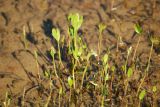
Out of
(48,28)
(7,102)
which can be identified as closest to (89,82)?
(7,102)

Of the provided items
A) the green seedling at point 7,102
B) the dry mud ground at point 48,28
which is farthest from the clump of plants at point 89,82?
the dry mud ground at point 48,28

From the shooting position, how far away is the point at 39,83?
246 cm

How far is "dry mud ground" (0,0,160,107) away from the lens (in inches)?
99.0

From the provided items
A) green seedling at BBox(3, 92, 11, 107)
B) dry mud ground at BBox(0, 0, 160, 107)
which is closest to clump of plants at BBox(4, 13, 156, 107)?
green seedling at BBox(3, 92, 11, 107)

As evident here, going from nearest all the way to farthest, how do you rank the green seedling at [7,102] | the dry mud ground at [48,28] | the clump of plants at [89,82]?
the green seedling at [7,102]
the clump of plants at [89,82]
the dry mud ground at [48,28]

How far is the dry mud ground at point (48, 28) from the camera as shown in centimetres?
252

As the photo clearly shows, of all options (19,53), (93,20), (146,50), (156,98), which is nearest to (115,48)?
(146,50)

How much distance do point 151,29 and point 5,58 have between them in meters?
1.61

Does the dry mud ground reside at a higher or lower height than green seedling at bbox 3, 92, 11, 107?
higher

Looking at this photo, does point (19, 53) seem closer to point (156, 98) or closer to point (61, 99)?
point (61, 99)

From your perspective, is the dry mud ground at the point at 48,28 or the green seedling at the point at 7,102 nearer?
the green seedling at the point at 7,102

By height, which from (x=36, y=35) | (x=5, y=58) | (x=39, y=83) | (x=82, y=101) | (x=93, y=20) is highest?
(x=93, y=20)

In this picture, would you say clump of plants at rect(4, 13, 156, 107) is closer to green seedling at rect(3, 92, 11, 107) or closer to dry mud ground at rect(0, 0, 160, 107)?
green seedling at rect(3, 92, 11, 107)

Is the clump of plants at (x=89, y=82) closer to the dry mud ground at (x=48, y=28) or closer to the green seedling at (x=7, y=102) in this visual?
the green seedling at (x=7, y=102)
